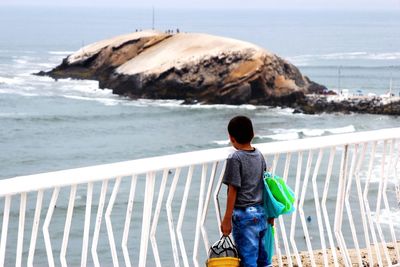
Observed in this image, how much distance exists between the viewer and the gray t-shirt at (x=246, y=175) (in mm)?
5168

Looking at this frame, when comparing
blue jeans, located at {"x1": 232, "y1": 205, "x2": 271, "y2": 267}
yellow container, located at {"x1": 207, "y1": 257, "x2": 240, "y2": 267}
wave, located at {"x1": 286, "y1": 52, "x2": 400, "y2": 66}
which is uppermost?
blue jeans, located at {"x1": 232, "y1": 205, "x2": 271, "y2": 267}

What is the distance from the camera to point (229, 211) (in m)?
5.18

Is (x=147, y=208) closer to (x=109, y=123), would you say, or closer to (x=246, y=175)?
(x=246, y=175)

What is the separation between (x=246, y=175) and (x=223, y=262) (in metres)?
0.50

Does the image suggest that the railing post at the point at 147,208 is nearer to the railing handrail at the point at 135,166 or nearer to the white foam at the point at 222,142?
the railing handrail at the point at 135,166

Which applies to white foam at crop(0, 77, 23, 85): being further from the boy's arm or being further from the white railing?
the boy's arm

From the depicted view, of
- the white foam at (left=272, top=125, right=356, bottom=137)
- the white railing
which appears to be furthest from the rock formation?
the white railing

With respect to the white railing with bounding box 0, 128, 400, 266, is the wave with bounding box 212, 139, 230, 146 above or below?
below

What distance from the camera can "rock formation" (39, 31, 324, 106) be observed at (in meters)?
60.4

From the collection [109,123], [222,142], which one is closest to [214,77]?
[109,123]

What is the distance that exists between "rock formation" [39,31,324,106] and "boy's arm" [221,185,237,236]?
54760mm

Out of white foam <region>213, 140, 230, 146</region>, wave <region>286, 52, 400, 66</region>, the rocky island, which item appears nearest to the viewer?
white foam <region>213, 140, 230, 146</region>

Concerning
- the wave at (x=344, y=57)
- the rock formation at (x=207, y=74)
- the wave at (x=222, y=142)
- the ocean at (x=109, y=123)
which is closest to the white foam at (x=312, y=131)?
the ocean at (x=109, y=123)

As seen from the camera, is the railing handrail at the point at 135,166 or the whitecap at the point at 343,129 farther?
the whitecap at the point at 343,129
